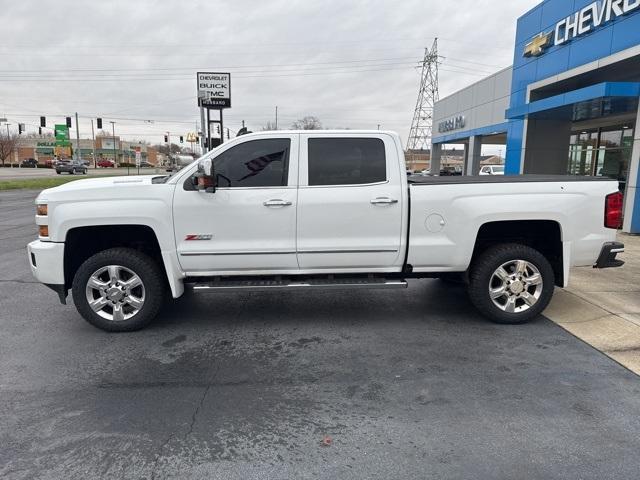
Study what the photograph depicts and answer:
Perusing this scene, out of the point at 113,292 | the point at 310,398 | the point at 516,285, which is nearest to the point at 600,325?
the point at 516,285

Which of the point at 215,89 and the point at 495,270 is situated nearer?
the point at 495,270

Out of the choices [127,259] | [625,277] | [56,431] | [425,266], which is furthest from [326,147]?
[625,277]

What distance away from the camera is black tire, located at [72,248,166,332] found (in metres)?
4.81

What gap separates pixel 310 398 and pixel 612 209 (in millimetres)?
3766

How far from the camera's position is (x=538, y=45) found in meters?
14.8

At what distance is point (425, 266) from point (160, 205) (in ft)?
9.16

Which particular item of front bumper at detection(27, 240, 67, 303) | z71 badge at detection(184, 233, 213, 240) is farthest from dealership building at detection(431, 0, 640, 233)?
front bumper at detection(27, 240, 67, 303)

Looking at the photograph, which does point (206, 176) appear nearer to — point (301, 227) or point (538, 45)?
point (301, 227)

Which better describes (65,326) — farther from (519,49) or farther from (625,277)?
(519,49)

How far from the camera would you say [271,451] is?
2.96 m

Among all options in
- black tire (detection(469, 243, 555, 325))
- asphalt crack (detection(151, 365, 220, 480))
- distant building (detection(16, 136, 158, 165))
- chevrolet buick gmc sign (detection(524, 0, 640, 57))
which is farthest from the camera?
distant building (detection(16, 136, 158, 165))

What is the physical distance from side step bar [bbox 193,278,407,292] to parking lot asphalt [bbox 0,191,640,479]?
48 cm

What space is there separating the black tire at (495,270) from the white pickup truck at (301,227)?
1 centimetres

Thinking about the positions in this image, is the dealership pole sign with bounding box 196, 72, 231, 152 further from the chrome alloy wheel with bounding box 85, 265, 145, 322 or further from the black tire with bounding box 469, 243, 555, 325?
the black tire with bounding box 469, 243, 555, 325
